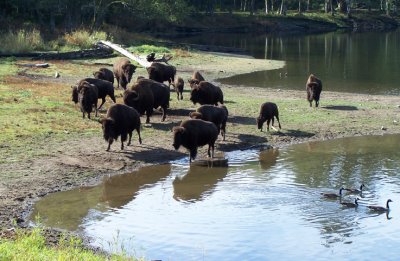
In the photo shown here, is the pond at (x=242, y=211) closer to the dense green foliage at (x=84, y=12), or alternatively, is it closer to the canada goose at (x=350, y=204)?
the canada goose at (x=350, y=204)

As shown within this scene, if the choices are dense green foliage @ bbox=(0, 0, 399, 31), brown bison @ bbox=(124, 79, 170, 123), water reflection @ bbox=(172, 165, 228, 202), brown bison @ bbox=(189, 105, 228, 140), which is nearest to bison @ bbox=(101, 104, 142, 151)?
brown bison @ bbox=(189, 105, 228, 140)

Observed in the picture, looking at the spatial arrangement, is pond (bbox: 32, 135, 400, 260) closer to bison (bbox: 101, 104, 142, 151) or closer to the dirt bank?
the dirt bank

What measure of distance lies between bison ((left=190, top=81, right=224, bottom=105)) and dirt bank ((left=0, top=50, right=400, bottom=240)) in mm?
763

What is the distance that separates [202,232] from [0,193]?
4485mm

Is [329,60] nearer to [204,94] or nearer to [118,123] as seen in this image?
[204,94]

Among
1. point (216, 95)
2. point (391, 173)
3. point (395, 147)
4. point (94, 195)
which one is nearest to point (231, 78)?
point (216, 95)

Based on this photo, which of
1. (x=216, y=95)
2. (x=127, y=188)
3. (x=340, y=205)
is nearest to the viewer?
(x=340, y=205)

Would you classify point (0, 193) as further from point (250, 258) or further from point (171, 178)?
point (250, 258)

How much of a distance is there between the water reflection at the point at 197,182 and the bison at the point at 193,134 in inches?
21.4

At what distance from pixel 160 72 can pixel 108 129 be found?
32.4 feet

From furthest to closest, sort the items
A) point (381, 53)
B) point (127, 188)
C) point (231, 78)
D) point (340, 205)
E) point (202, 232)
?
point (381, 53) → point (231, 78) → point (127, 188) → point (340, 205) → point (202, 232)

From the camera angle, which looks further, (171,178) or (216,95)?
(216,95)

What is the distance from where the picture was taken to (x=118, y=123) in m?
19.5

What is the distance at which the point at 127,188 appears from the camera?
55.4 feet
